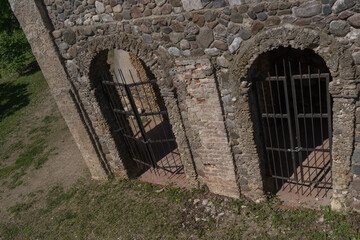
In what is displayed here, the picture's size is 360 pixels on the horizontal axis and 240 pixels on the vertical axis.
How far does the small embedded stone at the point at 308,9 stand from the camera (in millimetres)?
3312

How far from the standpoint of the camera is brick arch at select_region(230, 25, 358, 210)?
3.50 metres

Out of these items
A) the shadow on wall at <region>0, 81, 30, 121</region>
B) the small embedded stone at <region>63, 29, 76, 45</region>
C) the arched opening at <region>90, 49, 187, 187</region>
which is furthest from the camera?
the shadow on wall at <region>0, 81, 30, 121</region>

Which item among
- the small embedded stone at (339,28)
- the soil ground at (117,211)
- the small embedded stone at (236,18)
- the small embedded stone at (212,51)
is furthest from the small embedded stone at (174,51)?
the soil ground at (117,211)

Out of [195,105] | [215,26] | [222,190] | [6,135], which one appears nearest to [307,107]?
[222,190]

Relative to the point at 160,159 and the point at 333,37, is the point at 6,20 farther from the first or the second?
the point at 333,37

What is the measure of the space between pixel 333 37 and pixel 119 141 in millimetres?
4827

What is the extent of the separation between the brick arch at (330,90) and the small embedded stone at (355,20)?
0.81ft

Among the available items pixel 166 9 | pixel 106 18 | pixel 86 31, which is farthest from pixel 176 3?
pixel 86 31

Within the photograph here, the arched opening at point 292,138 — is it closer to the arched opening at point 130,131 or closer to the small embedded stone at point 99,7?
the arched opening at point 130,131

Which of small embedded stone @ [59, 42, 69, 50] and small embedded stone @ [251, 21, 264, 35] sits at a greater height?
small embedded stone @ [59, 42, 69, 50]

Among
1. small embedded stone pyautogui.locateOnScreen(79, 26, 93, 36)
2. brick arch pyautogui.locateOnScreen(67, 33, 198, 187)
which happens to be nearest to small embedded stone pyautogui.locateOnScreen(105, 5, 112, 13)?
brick arch pyautogui.locateOnScreen(67, 33, 198, 187)

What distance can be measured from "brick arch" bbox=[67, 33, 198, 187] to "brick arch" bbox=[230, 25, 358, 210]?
1073 mm

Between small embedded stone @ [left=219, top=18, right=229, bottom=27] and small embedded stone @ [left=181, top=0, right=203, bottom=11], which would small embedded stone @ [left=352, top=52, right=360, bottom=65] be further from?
small embedded stone @ [left=181, top=0, right=203, bottom=11]

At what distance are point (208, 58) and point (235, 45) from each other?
16.9 inches
